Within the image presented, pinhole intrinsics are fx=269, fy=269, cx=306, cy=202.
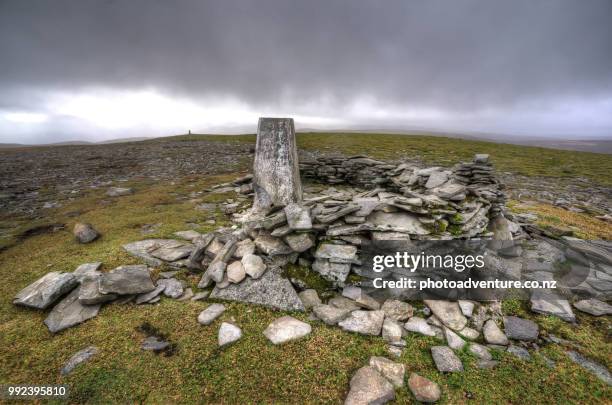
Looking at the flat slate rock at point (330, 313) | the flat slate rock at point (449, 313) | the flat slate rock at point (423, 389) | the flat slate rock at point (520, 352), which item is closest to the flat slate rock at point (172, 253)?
the flat slate rock at point (330, 313)

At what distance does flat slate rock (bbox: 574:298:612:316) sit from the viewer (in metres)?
5.91

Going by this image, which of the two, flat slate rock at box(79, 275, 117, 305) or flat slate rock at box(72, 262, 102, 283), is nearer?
flat slate rock at box(79, 275, 117, 305)

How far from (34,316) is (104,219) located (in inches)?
221

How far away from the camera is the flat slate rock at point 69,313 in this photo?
529cm

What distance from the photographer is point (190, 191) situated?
15.0 m

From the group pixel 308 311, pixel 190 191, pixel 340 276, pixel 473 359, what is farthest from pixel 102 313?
pixel 190 191

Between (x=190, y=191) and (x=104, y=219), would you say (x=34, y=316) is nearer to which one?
(x=104, y=219)

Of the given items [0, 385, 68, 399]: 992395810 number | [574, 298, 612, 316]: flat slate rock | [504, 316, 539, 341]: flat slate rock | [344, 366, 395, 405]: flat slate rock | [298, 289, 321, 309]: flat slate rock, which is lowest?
[344, 366, 395, 405]: flat slate rock

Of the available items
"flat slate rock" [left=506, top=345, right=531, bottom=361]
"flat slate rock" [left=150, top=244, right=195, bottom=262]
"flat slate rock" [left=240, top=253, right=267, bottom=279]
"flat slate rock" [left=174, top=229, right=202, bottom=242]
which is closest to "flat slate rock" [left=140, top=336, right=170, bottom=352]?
"flat slate rock" [left=240, top=253, right=267, bottom=279]

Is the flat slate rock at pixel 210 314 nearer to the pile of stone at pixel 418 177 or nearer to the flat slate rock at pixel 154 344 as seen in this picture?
the flat slate rock at pixel 154 344

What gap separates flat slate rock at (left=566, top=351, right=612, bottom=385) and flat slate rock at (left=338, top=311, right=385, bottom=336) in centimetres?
335

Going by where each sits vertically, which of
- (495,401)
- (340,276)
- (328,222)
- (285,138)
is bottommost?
(495,401)

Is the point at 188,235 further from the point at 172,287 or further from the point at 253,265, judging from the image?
the point at 253,265

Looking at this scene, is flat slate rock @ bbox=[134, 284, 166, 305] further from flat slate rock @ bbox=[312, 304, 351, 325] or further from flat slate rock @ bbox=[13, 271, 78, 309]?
flat slate rock @ bbox=[312, 304, 351, 325]
